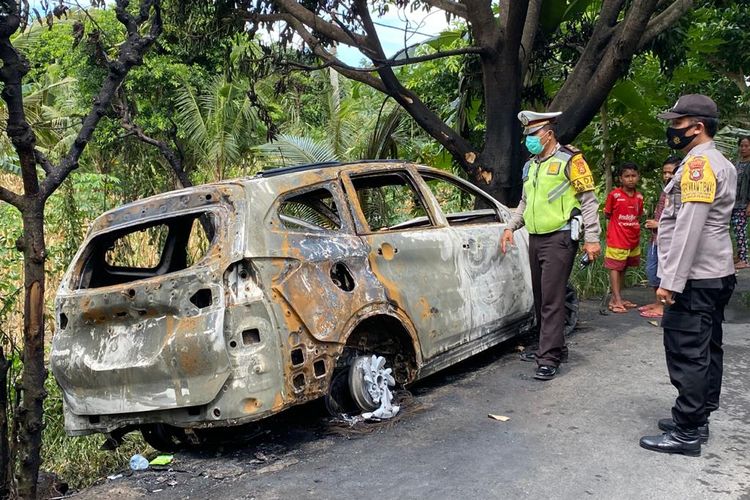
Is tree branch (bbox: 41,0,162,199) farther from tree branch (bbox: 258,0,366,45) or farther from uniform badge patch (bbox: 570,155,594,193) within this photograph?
tree branch (bbox: 258,0,366,45)

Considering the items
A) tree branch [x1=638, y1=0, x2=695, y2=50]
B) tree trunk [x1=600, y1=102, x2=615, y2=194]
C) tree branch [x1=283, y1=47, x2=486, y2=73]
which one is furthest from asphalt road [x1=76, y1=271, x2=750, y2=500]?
tree trunk [x1=600, y1=102, x2=615, y2=194]

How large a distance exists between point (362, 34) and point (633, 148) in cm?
524

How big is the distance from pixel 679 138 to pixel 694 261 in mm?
686

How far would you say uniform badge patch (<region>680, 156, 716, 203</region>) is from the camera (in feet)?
11.8

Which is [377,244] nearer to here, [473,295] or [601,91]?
[473,295]

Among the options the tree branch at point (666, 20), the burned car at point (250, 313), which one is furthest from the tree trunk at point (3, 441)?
the tree branch at point (666, 20)

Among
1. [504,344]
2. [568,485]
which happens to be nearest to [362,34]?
[504,344]

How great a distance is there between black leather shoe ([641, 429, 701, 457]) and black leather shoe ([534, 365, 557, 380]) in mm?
1423

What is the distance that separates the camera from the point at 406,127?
11.1 m

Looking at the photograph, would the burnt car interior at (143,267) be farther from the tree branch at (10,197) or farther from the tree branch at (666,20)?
the tree branch at (666,20)

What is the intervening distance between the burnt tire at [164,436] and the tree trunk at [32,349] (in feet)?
2.21

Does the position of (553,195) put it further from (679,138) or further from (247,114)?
(247,114)

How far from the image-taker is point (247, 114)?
15320 millimetres

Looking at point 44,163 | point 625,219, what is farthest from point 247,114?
point 44,163
